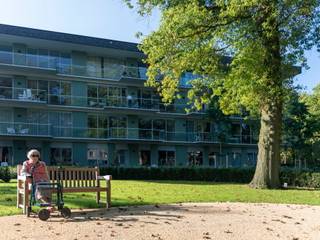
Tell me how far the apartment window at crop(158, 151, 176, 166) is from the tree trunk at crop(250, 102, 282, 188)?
27680 millimetres

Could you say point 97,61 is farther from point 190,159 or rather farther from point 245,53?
point 245,53

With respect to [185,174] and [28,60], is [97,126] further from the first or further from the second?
[185,174]

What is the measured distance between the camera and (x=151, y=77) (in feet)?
81.1

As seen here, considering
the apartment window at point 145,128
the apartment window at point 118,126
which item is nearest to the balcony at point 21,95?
the apartment window at point 118,126

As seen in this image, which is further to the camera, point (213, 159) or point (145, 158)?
point (213, 159)

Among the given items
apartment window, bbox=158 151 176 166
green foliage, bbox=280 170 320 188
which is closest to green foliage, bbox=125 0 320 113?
green foliage, bbox=280 170 320 188

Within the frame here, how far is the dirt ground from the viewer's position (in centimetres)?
870

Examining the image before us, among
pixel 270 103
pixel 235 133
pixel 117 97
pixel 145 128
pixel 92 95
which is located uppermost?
pixel 92 95

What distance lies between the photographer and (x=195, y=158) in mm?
53188

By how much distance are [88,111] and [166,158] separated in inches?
363

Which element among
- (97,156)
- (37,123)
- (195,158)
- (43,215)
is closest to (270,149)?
(43,215)

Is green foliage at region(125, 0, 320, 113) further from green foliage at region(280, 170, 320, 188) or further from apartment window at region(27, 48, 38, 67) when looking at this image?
apartment window at region(27, 48, 38, 67)

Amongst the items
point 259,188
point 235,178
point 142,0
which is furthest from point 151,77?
point 235,178

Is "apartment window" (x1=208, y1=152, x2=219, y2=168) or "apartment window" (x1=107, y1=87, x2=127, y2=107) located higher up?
"apartment window" (x1=107, y1=87, x2=127, y2=107)
